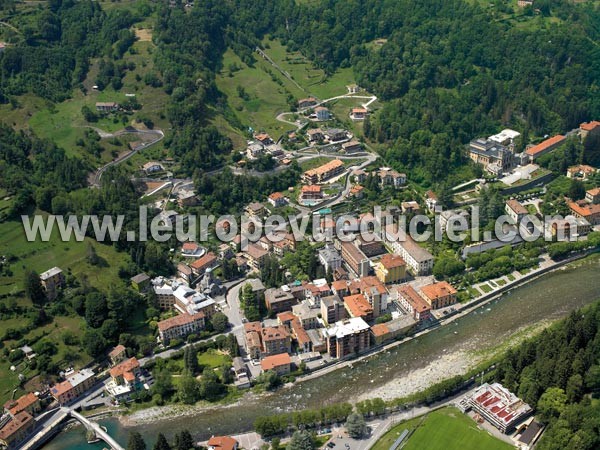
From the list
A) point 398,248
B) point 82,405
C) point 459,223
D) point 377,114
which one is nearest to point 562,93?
point 377,114

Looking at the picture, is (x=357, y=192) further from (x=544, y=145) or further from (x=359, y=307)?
(x=544, y=145)

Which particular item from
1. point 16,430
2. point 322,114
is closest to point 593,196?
point 322,114

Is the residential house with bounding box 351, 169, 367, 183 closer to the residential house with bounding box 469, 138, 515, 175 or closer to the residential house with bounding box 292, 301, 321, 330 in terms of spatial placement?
the residential house with bounding box 469, 138, 515, 175

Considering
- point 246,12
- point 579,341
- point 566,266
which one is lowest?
point 566,266

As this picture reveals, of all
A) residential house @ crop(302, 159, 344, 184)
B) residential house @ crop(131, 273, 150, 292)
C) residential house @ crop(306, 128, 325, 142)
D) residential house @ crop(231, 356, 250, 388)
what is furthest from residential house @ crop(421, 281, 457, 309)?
residential house @ crop(306, 128, 325, 142)

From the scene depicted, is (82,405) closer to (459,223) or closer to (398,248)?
(398,248)

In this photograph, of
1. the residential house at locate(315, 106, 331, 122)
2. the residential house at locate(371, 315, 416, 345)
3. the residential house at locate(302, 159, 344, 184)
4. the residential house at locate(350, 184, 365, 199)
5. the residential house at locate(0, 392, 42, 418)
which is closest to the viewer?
the residential house at locate(0, 392, 42, 418)
